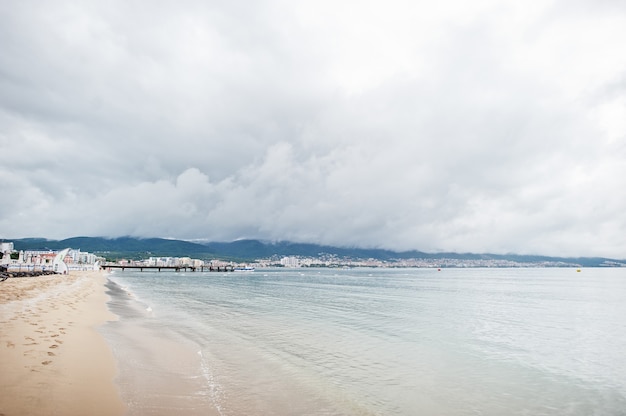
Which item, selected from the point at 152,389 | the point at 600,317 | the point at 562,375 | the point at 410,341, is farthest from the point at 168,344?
the point at 600,317

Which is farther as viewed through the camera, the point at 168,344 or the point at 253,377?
the point at 168,344

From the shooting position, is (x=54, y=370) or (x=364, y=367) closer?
(x=54, y=370)

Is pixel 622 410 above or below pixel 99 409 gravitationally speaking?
below

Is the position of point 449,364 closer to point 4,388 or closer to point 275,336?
point 275,336

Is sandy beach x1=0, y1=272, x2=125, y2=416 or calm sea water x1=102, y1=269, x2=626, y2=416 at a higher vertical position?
sandy beach x1=0, y1=272, x2=125, y2=416

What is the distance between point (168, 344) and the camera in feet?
65.9

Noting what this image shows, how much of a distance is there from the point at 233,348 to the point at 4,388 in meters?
11.6

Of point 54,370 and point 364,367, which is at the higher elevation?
point 54,370

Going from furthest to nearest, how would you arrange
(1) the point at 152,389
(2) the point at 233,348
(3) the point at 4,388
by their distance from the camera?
(2) the point at 233,348, (1) the point at 152,389, (3) the point at 4,388

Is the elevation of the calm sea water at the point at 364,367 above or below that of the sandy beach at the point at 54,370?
below

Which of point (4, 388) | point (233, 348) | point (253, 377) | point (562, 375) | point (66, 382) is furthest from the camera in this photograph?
point (233, 348)

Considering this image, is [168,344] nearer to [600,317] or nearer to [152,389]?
[152,389]

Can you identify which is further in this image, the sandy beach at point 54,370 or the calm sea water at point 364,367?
the calm sea water at point 364,367

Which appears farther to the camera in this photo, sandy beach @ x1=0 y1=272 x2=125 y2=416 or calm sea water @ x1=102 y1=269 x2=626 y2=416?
calm sea water @ x1=102 y1=269 x2=626 y2=416
